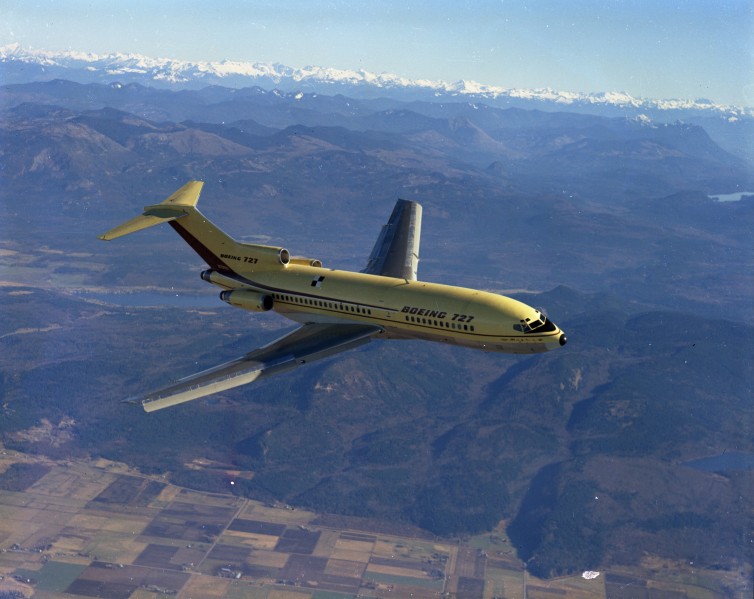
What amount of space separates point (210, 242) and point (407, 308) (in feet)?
109

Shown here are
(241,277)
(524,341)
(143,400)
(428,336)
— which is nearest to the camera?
(143,400)

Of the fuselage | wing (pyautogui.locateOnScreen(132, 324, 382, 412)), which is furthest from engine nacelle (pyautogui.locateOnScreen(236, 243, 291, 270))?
wing (pyautogui.locateOnScreen(132, 324, 382, 412))

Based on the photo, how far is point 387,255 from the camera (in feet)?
375

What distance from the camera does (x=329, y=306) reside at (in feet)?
319

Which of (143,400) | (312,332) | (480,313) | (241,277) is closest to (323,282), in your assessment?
(312,332)

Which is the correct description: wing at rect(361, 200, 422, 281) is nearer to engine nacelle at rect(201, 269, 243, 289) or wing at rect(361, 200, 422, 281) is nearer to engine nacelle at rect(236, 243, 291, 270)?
engine nacelle at rect(236, 243, 291, 270)

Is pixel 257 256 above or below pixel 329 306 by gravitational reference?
above

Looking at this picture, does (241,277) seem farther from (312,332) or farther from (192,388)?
(192,388)

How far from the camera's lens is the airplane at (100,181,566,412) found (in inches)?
3376

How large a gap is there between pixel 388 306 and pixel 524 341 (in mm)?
16831

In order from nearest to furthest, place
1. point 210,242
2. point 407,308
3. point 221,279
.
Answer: point 407,308 < point 221,279 < point 210,242

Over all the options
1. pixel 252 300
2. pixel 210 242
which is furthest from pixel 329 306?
pixel 210 242

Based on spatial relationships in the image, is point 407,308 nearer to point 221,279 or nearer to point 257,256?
point 257,256

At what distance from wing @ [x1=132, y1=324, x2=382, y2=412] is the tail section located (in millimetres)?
12203
